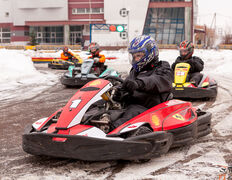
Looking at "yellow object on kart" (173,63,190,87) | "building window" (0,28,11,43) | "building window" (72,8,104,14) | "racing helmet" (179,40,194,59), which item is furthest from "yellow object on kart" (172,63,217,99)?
"building window" (0,28,11,43)

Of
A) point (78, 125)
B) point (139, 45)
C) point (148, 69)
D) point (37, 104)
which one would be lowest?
point (37, 104)

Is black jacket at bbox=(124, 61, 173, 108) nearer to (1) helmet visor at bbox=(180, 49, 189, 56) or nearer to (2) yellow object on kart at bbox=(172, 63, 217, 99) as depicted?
(2) yellow object on kart at bbox=(172, 63, 217, 99)

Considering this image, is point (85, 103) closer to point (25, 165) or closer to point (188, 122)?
point (25, 165)

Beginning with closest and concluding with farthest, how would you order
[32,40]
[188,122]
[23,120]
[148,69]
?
[188,122] → [148,69] → [23,120] → [32,40]

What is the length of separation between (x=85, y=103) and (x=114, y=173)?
821mm

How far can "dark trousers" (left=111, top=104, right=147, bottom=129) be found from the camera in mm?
3543

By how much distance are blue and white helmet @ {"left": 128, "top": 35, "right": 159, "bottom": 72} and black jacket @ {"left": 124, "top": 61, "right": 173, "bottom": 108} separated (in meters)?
0.11

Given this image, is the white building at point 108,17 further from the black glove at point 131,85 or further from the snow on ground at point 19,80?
the black glove at point 131,85

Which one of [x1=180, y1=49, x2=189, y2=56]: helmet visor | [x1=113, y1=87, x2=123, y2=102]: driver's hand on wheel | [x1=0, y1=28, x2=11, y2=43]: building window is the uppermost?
[x1=0, y1=28, x2=11, y2=43]: building window

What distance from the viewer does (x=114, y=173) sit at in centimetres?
305

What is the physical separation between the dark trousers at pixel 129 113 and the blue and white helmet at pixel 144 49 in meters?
0.53

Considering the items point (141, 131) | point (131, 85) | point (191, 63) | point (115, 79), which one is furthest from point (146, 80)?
point (191, 63)

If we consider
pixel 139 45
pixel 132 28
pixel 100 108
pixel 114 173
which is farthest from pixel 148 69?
pixel 132 28

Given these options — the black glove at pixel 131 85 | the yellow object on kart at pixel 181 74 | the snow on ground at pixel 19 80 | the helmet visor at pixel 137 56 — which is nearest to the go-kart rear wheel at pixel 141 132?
the black glove at pixel 131 85
